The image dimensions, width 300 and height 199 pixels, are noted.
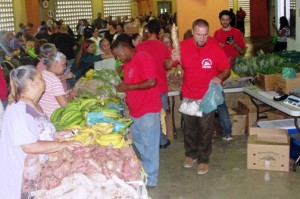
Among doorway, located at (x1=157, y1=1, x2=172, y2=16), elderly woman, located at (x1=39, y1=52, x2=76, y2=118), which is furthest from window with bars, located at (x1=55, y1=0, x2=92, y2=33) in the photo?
elderly woman, located at (x1=39, y1=52, x2=76, y2=118)

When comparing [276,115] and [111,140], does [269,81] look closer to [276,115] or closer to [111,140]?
[276,115]

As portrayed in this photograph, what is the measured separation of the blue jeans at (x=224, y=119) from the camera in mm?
6051

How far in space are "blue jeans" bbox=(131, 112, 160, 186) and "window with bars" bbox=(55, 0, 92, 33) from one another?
1624 cm

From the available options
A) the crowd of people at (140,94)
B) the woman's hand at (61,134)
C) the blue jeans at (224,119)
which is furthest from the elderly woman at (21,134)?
the blue jeans at (224,119)

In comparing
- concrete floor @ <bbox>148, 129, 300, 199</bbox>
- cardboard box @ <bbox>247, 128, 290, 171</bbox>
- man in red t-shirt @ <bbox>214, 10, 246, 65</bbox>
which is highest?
man in red t-shirt @ <bbox>214, 10, 246, 65</bbox>

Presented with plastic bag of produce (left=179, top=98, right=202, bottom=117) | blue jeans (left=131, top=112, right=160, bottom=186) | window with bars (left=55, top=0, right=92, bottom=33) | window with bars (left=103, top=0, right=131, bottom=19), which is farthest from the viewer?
window with bars (left=103, top=0, right=131, bottom=19)

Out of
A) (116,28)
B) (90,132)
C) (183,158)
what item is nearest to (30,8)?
(116,28)

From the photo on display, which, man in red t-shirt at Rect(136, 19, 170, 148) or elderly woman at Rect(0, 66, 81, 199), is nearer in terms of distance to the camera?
elderly woman at Rect(0, 66, 81, 199)

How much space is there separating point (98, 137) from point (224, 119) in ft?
10.3

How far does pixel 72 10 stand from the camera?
20781 millimetres

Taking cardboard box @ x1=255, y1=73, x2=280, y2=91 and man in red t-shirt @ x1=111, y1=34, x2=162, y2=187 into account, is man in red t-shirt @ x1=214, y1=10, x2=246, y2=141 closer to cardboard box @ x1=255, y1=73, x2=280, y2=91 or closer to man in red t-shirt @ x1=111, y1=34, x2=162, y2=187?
cardboard box @ x1=255, y1=73, x2=280, y2=91

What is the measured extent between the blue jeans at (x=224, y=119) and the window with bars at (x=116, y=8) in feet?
58.5

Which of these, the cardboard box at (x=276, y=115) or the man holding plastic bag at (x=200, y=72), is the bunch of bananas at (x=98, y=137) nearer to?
the man holding plastic bag at (x=200, y=72)

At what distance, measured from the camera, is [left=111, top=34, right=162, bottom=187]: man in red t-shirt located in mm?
4078
